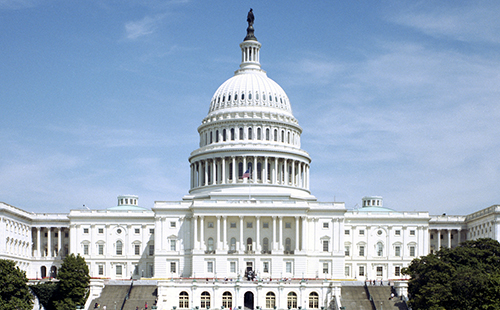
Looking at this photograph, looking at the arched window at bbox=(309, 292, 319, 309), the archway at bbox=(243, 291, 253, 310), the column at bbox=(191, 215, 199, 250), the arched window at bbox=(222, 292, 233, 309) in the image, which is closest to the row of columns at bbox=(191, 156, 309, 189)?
the column at bbox=(191, 215, 199, 250)

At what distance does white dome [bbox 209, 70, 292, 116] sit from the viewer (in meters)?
175

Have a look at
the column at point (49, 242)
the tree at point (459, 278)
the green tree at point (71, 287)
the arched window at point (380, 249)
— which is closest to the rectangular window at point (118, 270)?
the column at point (49, 242)

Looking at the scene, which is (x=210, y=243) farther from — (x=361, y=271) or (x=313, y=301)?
(x=361, y=271)

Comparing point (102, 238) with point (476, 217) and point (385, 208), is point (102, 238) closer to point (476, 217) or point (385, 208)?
point (385, 208)

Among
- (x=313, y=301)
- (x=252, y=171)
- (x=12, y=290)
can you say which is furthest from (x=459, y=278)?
(x=252, y=171)

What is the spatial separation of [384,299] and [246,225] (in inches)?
1382

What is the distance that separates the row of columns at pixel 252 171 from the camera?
16900 cm

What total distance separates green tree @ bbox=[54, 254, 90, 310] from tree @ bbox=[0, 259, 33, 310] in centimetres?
903

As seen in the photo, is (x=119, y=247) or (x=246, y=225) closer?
(x=246, y=225)

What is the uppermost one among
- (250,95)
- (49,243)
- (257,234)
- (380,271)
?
(250,95)

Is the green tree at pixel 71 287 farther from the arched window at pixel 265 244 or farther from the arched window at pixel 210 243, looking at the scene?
the arched window at pixel 265 244

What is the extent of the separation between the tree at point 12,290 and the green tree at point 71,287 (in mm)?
9033

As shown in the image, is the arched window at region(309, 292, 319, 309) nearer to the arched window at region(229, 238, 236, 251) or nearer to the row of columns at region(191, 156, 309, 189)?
the arched window at region(229, 238, 236, 251)

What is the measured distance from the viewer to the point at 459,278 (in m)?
107
